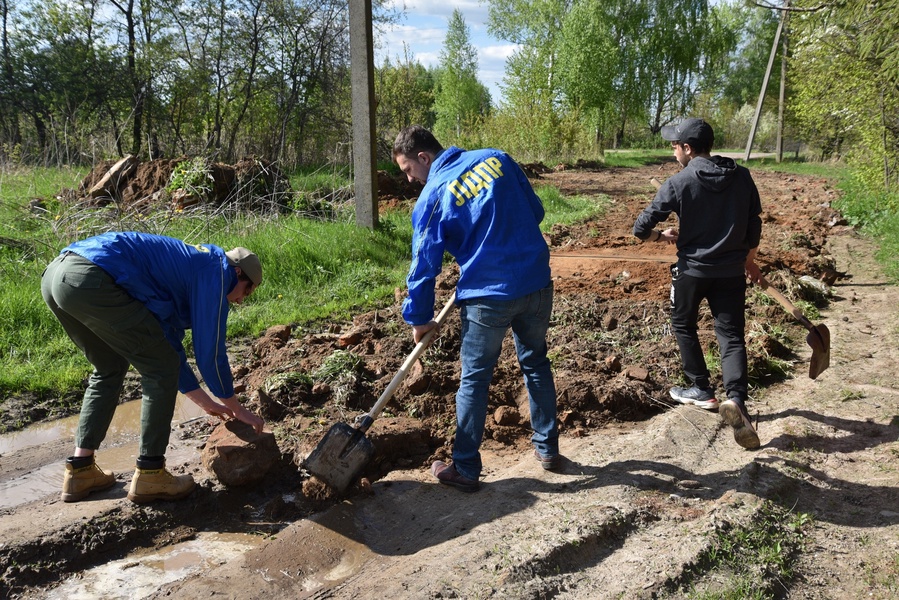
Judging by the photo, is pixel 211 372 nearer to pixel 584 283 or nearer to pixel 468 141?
pixel 584 283

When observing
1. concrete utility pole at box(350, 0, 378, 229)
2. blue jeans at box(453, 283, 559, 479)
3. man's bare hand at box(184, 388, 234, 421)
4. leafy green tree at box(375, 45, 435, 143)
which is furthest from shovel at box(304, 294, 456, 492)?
leafy green tree at box(375, 45, 435, 143)

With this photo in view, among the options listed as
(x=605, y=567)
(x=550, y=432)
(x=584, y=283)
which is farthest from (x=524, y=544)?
(x=584, y=283)

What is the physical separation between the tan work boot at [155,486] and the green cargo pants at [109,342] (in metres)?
0.12

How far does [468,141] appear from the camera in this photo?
2481 centimetres

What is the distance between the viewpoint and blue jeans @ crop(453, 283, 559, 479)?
11.2ft

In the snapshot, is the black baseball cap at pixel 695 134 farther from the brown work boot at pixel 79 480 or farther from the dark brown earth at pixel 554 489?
the brown work boot at pixel 79 480

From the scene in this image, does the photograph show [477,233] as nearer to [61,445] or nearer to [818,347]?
[818,347]

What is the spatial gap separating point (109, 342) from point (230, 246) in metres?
4.87

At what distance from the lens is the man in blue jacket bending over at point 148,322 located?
321 cm

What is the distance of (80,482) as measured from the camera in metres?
3.68

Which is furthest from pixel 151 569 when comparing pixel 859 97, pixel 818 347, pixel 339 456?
pixel 859 97

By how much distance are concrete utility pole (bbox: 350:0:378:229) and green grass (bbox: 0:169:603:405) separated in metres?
0.36

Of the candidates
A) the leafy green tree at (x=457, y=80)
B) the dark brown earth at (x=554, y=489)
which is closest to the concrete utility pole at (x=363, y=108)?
the dark brown earth at (x=554, y=489)

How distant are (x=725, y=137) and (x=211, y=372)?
4679 centimetres
